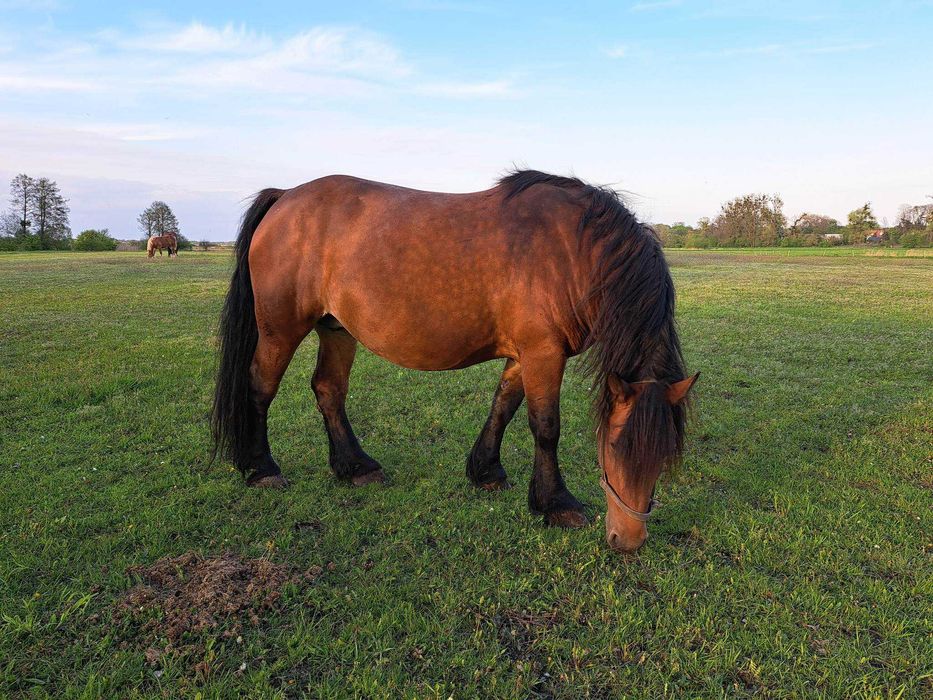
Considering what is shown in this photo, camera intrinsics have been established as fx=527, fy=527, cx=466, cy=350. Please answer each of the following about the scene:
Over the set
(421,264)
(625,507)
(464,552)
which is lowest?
(464,552)

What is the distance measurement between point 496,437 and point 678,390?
1.53 meters

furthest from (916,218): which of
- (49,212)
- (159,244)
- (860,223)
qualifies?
(49,212)

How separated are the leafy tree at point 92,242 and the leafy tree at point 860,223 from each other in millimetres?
75627

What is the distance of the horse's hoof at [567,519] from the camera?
341cm

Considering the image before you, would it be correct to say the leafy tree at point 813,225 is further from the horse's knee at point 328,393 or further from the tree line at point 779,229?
the horse's knee at point 328,393

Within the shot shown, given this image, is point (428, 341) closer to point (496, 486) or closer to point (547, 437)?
point (547, 437)

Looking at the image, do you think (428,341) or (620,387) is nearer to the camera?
(620,387)

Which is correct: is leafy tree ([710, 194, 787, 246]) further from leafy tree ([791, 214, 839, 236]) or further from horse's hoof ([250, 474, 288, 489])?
horse's hoof ([250, 474, 288, 489])

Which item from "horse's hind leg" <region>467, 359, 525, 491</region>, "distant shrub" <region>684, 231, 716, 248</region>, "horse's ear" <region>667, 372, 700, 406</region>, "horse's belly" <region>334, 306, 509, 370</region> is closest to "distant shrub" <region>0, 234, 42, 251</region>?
"horse's belly" <region>334, 306, 509, 370</region>

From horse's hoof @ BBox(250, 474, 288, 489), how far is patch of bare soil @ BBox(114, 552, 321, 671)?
3.05 feet

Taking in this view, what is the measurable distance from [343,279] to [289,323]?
63cm

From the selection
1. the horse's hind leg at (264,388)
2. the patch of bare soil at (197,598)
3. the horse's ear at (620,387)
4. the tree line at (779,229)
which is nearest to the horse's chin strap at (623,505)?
the horse's ear at (620,387)

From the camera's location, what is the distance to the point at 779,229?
59719mm

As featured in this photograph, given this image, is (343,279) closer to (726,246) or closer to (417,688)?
(417,688)
